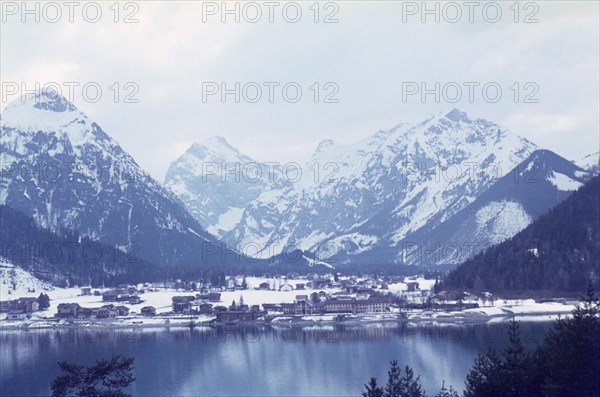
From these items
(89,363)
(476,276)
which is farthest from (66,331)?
(476,276)

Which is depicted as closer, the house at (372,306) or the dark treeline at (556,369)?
the dark treeline at (556,369)

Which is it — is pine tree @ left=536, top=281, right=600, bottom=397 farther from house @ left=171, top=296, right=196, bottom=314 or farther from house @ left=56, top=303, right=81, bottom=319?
house @ left=56, top=303, right=81, bottom=319

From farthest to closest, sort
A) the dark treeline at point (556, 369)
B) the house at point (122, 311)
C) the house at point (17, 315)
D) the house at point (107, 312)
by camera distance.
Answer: the house at point (122, 311), the house at point (17, 315), the house at point (107, 312), the dark treeline at point (556, 369)

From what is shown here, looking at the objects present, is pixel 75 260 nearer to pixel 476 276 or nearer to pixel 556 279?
pixel 476 276

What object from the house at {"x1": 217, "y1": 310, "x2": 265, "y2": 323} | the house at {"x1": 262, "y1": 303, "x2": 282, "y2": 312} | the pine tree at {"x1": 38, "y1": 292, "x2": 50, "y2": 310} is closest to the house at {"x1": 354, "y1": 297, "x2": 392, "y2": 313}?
the house at {"x1": 262, "y1": 303, "x2": 282, "y2": 312}

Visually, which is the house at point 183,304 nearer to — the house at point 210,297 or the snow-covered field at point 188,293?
the snow-covered field at point 188,293

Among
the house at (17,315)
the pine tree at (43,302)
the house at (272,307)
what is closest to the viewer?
the house at (17,315)

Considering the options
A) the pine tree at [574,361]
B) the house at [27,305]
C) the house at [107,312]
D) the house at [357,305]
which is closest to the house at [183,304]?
the house at [107,312]
